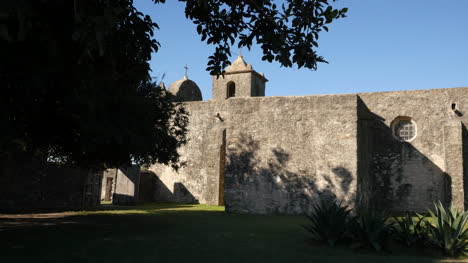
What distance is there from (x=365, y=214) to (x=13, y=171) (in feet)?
44.2

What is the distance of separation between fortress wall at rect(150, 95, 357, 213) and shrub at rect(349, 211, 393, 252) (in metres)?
6.54

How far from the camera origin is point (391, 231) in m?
8.27

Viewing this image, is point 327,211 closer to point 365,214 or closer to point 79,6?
point 365,214

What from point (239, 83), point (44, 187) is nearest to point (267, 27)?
point (44, 187)

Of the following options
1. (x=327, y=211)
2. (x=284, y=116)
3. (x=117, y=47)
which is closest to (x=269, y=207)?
(x=284, y=116)

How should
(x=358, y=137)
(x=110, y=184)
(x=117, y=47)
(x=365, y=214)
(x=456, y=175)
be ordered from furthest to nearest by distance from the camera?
(x=110, y=184)
(x=456, y=175)
(x=358, y=137)
(x=365, y=214)
(x=117, y=47)

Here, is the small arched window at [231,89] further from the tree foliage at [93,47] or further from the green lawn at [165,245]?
the tree foliage at [93,47]

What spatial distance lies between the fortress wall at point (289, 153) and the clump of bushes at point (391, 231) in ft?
20.8

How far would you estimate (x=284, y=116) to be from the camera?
1608cm

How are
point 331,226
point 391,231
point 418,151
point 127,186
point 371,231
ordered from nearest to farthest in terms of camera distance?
point 371,231 < point 391,231 < point 331,226 < point 418,151 < point 127,186

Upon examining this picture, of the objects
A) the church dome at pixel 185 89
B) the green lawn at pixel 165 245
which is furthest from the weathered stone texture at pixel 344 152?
the church dome at pixel 185 89

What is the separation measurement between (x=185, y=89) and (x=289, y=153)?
2015 centimetres

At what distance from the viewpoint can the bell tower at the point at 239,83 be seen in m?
30.6

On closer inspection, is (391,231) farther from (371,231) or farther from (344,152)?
(344,152)
